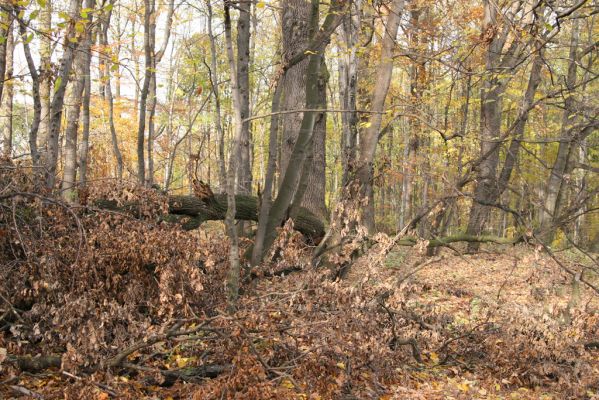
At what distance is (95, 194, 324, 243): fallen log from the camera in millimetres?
7823

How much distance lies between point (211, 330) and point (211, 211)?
4.19 metres

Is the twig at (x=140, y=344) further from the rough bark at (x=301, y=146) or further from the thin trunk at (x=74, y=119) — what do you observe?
the thin trunk at (x=74, y=119)

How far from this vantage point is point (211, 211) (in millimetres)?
8102

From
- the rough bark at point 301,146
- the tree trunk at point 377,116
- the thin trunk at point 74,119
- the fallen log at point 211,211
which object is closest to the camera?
the rough bark at point 301,146

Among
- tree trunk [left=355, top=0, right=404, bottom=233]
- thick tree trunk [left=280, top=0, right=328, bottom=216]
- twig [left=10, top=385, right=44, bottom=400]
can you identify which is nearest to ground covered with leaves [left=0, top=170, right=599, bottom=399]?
twig [left=10, top=385, right=44, bottom=400]

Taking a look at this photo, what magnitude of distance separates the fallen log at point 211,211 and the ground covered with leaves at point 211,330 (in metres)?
1.57

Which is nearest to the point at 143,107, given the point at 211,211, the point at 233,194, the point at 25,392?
the point at 211,211

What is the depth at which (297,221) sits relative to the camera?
8742mm

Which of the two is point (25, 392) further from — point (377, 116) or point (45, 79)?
point (377, 116)

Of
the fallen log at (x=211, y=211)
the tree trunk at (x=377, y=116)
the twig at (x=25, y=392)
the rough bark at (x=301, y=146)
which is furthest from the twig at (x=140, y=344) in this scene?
the tree trunk at (x=377, y=116)

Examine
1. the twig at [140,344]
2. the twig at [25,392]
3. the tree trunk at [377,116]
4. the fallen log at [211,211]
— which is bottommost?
the twig at [25,392]

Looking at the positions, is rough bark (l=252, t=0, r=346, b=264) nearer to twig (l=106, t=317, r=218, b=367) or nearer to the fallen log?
the fallen log

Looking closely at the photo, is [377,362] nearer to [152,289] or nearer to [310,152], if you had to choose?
[152,289]

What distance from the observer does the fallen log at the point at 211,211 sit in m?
7.82
